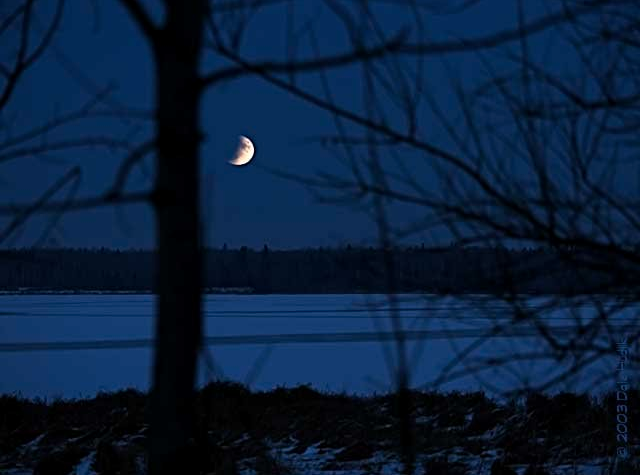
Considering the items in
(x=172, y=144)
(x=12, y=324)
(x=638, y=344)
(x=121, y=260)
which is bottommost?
(x=638, y=344)

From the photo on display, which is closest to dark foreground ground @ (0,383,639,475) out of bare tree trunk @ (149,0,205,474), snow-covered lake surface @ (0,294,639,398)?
snow-covered lake surface @ (0,294,639,398)

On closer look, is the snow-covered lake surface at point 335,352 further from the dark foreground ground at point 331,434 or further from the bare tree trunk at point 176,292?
the dark foreground ground at point 331,434

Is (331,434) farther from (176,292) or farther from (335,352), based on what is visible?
(335,352)

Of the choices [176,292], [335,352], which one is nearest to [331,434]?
[176,292]

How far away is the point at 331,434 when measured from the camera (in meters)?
8.26

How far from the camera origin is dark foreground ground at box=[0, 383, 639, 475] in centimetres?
688

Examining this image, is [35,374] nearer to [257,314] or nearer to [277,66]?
[277,66]

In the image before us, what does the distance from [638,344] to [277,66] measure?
1.16 m

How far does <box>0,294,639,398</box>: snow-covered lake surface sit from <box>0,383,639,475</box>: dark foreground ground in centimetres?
49

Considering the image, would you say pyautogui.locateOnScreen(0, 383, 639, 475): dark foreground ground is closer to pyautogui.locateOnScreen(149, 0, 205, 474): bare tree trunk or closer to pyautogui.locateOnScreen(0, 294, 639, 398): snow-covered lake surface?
pyautogui.locateOnScreen(0, 294, 639, 398): snow-covered lake surface

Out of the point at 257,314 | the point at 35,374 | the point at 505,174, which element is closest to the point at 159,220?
the point at 505,174

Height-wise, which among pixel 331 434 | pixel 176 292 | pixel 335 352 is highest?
pixel 335 352

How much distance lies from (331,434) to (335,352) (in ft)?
35.6

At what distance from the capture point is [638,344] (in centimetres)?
199
